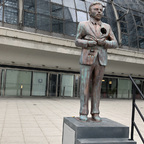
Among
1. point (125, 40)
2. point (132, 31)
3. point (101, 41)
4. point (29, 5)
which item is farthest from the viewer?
point (132, 31)

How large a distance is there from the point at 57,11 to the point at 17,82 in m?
7.92

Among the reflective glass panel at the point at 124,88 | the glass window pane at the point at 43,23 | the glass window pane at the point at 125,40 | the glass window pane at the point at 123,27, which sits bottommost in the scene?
the reflective glass panel at the point at 124,88

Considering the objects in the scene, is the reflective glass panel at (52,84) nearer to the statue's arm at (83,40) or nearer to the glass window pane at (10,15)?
the glass window pane at (10,15)

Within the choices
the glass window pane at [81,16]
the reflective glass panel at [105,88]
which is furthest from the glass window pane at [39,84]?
the reflective glass panel at [105,88]

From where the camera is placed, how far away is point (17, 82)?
706 inches

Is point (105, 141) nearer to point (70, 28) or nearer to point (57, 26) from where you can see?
point (57, 26)

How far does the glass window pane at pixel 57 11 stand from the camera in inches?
632

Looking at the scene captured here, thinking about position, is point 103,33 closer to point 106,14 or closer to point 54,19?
point 54,19

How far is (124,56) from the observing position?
1673 centimetres

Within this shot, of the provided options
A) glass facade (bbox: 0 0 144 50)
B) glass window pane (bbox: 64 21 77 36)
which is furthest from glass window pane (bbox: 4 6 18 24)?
glass window pane (bbox: 64 21 77 36)

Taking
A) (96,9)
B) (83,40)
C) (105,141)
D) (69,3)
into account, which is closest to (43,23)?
(69,3)

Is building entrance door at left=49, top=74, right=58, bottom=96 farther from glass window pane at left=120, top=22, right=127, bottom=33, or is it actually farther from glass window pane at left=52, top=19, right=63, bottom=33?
glass window pane at left=120, top=22, right=127, bottom=33

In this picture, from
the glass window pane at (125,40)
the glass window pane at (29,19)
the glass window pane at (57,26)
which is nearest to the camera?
the glass window pane at (29,19)

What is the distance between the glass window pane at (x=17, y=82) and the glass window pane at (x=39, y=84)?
1.71 feet
